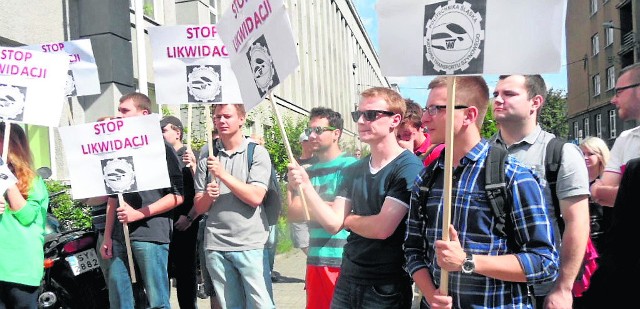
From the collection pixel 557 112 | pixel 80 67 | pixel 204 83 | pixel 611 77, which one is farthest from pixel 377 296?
pixel 557 112

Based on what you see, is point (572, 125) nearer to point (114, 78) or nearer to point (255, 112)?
point (255, 112)

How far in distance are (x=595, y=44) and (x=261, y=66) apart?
52884 mm

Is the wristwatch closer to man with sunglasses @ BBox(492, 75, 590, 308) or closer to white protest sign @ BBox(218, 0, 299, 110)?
man with sunglasses @ BBox(492, 75, 590, 308)

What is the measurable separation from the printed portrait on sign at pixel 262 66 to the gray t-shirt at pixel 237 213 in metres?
0.97

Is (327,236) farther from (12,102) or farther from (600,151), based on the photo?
(12,102)

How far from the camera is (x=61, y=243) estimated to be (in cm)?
527

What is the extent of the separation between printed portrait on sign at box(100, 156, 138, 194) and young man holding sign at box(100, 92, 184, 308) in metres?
0.14

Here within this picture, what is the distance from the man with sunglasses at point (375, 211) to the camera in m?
3.14

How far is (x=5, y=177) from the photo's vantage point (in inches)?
162

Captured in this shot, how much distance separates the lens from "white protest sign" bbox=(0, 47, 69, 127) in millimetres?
4637

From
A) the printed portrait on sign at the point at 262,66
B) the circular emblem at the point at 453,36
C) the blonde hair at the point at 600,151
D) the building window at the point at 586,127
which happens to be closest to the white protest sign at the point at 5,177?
the printed portrait on sign at the point at 262,66

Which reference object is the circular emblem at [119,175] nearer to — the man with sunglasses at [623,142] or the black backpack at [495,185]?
the black backpack at [495,185]

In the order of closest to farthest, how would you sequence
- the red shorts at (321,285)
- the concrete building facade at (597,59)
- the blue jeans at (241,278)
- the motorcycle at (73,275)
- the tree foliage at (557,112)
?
1. the red shorts at (321,285)
2. the blue jeans at (241,278)
3. the motorcycle at (73,275)
4. the concrete building facade at (597,59)
5. the tree foliage at (557,112)

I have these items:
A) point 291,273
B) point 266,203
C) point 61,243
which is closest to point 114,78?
point 291,273
